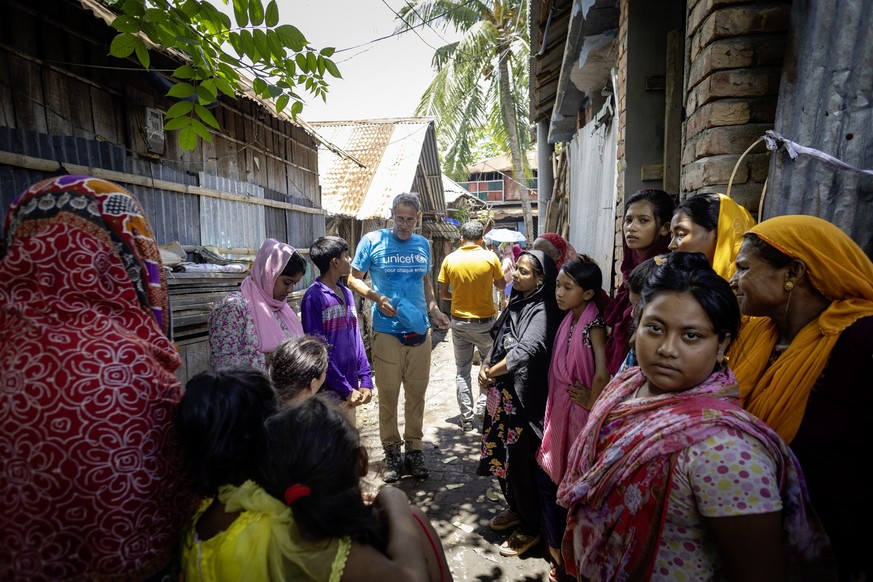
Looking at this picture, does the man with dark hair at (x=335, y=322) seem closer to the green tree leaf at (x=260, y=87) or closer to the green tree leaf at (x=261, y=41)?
the green tree leaf at (x=260, y=87)

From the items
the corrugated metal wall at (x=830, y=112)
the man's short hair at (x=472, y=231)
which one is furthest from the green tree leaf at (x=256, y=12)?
the man's short hair at (x=472, y=231)

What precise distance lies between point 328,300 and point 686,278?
240cm

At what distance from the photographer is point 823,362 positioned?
1.25 m

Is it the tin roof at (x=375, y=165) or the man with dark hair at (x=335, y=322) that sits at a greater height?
the tin roof at (x=375, y=165)

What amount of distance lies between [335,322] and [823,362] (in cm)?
264

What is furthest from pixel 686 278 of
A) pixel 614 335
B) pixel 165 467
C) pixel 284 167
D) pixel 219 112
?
pixel 284 167

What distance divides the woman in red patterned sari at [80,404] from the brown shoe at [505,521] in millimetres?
2317

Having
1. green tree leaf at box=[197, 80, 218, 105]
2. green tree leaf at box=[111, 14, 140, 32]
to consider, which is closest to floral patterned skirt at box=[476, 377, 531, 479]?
green tree leaf at box=[197, 80, 218, 105]

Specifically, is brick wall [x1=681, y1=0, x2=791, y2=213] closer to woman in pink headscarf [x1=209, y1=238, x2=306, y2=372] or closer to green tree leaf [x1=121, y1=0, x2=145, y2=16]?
woman in pink headscarf [x1=209, y1=238, x2=306, y2=372]

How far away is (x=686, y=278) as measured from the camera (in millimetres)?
1271

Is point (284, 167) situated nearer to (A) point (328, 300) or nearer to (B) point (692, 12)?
(A) point (328, 300)

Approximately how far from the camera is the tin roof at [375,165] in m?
9.18

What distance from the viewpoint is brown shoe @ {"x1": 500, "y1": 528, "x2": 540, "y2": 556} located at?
281 centimetres

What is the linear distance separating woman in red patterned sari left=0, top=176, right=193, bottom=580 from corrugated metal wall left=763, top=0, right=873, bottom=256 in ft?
7.51
